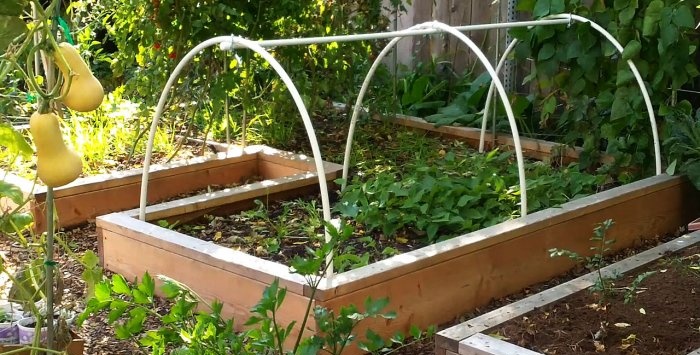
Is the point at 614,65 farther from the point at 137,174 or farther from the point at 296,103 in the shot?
the point at 137,174

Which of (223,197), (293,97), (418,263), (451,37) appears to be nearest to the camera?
(293,97)

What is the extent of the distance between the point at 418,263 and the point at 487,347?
2.09ft

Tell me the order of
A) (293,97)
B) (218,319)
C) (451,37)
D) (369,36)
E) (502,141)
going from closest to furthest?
(218,319)
(293,97)
(369,36)
(502,141)
(451,37)

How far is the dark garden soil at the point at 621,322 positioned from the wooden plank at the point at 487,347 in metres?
0.08

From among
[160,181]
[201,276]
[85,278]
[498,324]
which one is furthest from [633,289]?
[160,181]

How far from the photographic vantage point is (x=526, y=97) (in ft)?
18.8

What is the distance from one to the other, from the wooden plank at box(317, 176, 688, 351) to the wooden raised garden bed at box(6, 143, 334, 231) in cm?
158

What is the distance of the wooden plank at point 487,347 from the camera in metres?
2.58

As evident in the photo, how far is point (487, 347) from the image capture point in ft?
8.55

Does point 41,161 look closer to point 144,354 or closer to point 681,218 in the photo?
point 144,354

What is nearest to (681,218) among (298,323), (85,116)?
(298,323)

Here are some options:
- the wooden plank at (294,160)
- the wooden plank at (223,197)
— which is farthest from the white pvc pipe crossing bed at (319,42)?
the wooden plank at (294,160)

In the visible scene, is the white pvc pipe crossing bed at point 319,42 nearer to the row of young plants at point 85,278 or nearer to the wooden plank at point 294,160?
the wooden plank at point 294,160

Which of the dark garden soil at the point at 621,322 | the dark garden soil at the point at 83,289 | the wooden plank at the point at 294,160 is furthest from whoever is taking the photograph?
the wooden plank at the point at 294,160
